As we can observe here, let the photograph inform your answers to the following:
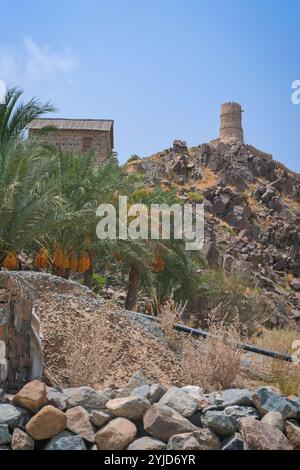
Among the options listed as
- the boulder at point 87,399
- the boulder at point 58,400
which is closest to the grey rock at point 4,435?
the boulder at point 58,400

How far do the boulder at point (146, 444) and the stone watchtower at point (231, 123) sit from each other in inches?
2351

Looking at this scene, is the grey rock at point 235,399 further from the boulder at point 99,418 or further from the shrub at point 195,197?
the shrub at point 195,197

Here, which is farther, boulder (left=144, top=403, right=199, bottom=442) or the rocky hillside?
the rocky hillside

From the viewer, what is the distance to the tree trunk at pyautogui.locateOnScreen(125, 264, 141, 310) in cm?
1747

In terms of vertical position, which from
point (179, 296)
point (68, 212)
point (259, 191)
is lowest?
point (179, 296)

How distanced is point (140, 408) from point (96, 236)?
11.5 metres

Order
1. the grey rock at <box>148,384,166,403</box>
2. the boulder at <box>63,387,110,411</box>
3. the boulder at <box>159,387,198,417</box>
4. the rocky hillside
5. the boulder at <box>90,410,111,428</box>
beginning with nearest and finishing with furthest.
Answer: the boulder at <box>90,410,111,428</box> < the boulder at <box>159,387,198,417</box> < the boulder at <box>63,387,110,411</box> < the grey rock at <box>148,384,166,403</box> < the rocky hillside

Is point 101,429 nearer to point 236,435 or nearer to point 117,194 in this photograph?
point 236,435

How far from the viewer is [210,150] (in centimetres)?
4609

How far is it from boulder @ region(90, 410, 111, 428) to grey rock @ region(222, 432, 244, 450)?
38.2 inches

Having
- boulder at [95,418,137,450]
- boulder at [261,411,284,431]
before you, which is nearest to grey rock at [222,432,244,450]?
boulder at [261,411,284,431]

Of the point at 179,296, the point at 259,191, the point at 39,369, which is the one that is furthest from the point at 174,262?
the point at 259,191

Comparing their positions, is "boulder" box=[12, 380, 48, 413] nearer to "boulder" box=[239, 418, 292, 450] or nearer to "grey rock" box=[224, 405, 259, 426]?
"grey rock" box=[224, 405, 259, 426]

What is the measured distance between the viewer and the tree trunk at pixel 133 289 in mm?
17469
